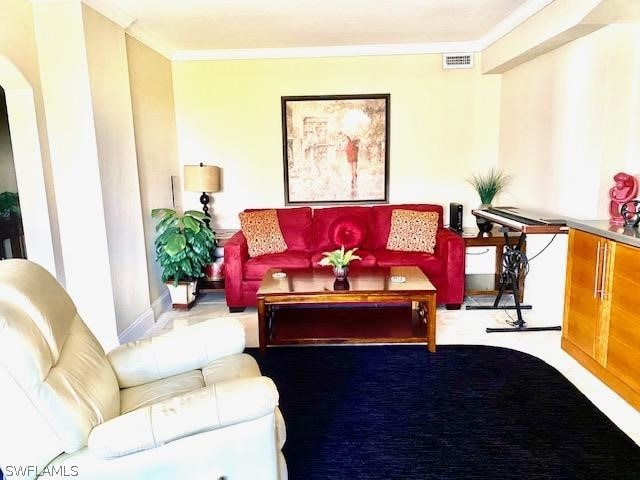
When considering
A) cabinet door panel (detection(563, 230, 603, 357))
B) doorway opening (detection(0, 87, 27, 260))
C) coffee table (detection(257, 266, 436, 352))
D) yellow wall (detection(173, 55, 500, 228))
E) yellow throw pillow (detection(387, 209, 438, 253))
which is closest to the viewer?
cabinet door panel (detection(563, 230, 603, 357))

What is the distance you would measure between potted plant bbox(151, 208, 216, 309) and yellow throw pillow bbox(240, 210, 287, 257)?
38cm

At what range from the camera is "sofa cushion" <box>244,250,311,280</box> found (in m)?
4.25

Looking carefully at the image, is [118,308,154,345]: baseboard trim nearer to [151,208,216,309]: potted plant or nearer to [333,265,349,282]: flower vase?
[151,208,216,309]: potted plant

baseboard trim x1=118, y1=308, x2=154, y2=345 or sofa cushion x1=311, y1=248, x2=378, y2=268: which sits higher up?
sofa cushion x1=311, y1=248, x2=378, y2=268

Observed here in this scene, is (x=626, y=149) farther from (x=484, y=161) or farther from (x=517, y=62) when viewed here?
(x=484, y=161)

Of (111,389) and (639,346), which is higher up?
(111,389)

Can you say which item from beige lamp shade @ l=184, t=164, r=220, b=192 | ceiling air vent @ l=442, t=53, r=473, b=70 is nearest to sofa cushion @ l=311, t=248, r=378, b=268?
beige lamp shade @ l=184, t=164, r=220, b=192

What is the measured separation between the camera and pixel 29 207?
2947 mm

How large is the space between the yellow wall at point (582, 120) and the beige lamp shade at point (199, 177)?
3.20 m

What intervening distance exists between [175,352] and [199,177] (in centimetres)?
292

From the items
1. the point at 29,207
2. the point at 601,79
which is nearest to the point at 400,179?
the point at 601,79

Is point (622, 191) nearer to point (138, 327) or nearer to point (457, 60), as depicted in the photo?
point (457, 60)

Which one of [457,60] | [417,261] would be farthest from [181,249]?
[457,60]

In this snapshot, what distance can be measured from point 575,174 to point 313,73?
9.23 ft
